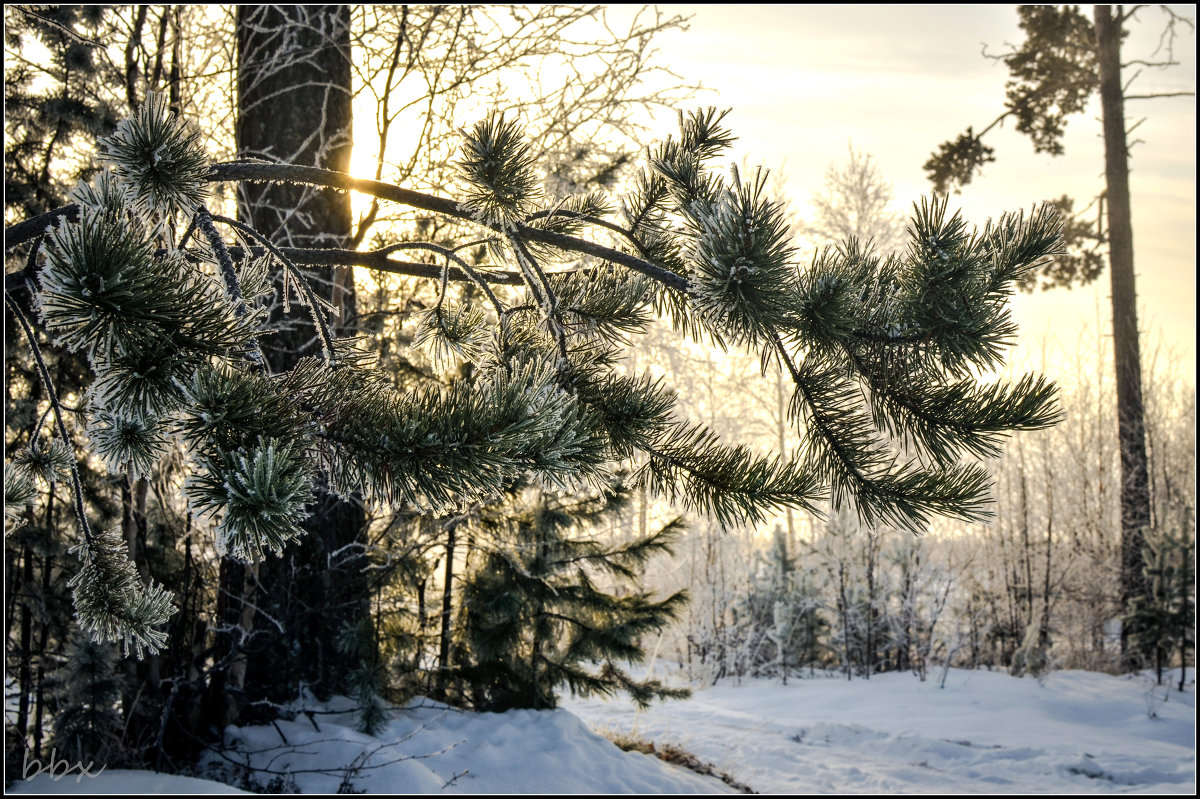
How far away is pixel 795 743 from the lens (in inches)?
247

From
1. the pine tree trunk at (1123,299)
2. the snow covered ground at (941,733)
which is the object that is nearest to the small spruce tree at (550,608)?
the snow covered ground at (941,733)

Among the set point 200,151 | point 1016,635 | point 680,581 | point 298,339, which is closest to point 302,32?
point 298,339

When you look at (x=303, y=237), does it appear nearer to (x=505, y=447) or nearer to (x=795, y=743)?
(x=505, y=447)

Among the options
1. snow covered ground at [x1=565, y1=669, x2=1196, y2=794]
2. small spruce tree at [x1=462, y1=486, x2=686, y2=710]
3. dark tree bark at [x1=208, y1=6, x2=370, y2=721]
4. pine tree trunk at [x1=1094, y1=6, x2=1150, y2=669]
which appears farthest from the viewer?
pine tree trunk at [x1=1094, y1=6, x2=1150, y2=669]

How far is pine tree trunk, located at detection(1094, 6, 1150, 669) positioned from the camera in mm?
10633

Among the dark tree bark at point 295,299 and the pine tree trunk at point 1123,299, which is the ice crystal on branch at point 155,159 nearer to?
the dark tree bark at point 295,299

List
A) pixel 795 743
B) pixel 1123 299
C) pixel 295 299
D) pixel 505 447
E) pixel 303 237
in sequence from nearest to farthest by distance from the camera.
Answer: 1. pixel 505 447
2. pixel 303 237
3. pixel 295 299
4. pixel 795 743
5. pixel 1123 299

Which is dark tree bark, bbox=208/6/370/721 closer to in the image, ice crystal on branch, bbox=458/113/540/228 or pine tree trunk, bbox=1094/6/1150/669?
ice crystal on branch, bbox=458/113/540/228

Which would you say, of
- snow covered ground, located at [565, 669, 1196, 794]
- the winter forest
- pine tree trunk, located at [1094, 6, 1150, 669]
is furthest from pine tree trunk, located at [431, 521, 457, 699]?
pine tree trunk, located at [1094, 6, 1150, 669]

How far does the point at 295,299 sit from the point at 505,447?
3.91 meters

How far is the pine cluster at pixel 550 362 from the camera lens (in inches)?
42.3

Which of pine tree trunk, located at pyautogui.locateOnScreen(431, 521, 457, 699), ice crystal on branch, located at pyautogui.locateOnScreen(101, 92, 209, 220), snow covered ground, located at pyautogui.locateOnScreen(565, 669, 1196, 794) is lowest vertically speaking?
snow covered ground, located at pyautogui.locateOnScreen(565, 669, 1196, 794)

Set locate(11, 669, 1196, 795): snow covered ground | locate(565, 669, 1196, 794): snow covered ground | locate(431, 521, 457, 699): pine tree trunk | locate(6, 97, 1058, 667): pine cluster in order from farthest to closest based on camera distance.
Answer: locate(565, 669, 1196, 794): snow covered ground → locate(431, 521, 457, 699): pine tree trunk → locate(11, 669, 1196, 795): snow covered ground → locate(6, 97, 1058, 667): pine cluster

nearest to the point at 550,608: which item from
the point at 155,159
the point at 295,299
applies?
the point at 295,299
